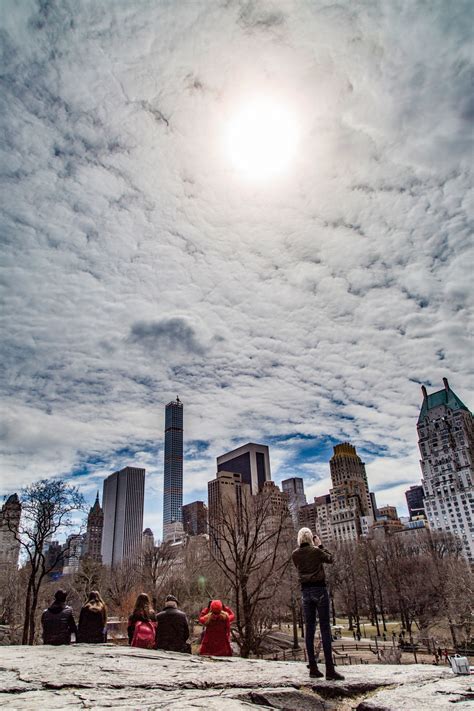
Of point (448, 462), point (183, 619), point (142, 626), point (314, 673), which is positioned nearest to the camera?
point (314, 673)

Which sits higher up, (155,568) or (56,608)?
(155,568)

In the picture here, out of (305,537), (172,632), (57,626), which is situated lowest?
(172,632)

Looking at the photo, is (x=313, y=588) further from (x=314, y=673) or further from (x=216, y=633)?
(x=216, y=633)

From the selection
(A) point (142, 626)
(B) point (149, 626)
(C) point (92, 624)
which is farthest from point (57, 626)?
(B) point (149, 626)

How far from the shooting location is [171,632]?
877 cm

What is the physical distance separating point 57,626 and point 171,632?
2682mm

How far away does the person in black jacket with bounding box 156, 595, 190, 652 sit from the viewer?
8.70 meters

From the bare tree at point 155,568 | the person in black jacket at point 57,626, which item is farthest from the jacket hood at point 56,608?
the bare tree at point 155,568

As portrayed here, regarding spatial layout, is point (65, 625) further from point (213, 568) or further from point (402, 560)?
point (402, 560)

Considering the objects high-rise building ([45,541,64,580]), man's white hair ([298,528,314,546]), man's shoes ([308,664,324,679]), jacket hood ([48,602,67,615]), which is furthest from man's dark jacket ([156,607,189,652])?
high-rise building ([45,541,64,580])

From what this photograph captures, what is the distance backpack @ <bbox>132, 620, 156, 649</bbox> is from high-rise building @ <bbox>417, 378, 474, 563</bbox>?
555ft

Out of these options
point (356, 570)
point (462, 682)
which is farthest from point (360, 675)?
point (356, 570)

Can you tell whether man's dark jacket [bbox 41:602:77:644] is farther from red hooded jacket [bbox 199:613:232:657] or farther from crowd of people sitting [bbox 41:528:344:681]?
red hooded jacket [bbox 199:613:232:657]

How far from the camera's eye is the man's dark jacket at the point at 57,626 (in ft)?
30.9
